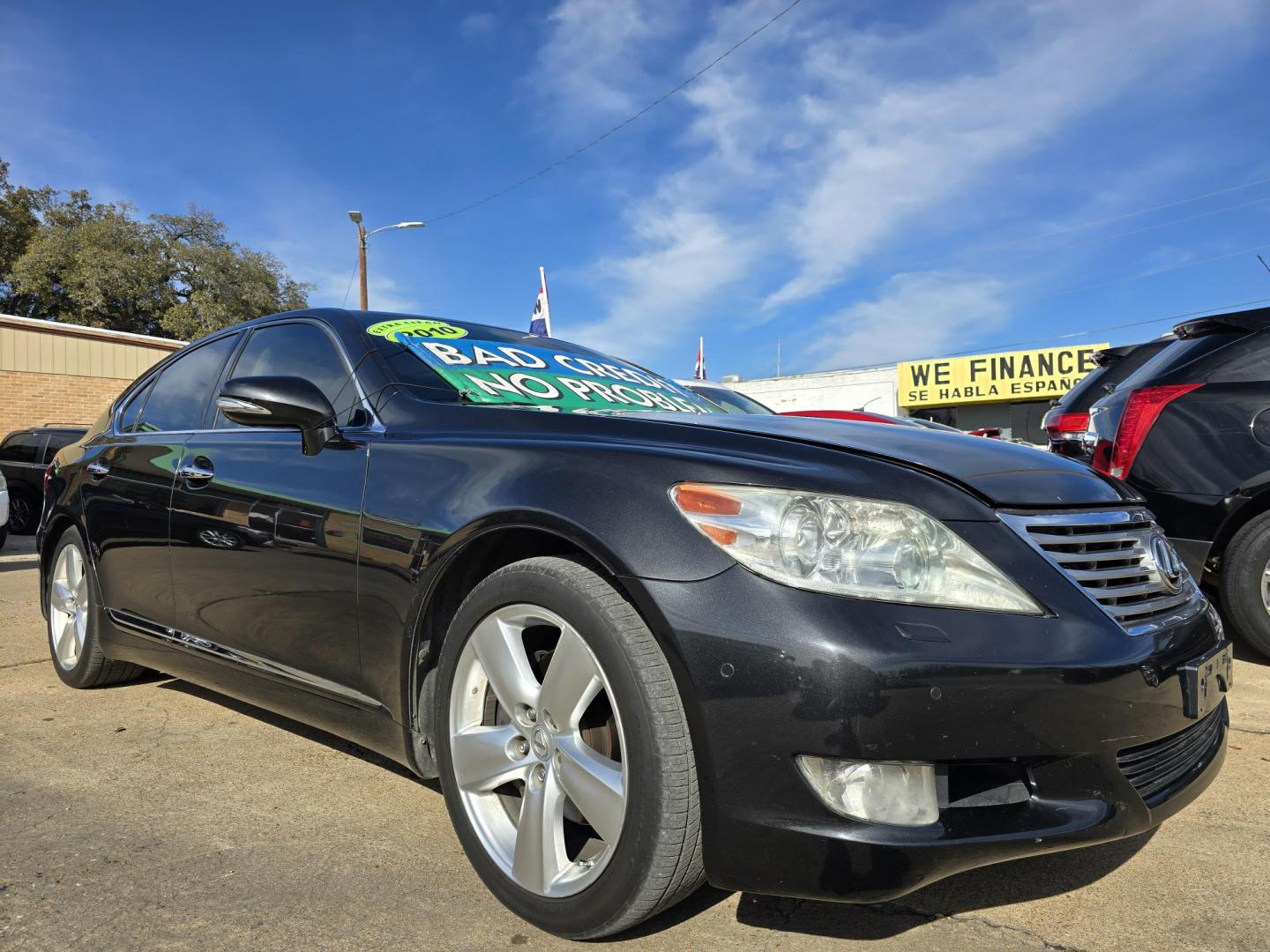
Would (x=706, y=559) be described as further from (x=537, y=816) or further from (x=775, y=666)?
(x=537, y=816)

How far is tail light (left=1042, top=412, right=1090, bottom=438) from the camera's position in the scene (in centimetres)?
596

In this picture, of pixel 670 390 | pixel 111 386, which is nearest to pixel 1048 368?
pixel 111 386

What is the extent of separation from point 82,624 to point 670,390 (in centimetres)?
260

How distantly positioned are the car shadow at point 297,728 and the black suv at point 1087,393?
4.16 metres

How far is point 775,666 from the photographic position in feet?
5.29

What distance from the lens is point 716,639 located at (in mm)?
1660

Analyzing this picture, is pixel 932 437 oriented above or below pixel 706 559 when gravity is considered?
above

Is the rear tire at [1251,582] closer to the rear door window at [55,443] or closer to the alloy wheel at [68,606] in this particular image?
the alloy wheel at [68,606]

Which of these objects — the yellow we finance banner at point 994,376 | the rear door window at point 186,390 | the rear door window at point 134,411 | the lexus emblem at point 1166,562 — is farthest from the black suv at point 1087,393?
the yellow we finance banner at point 994,376

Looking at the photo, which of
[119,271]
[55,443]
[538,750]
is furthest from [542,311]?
[119,271]

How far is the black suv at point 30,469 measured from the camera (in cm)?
1279

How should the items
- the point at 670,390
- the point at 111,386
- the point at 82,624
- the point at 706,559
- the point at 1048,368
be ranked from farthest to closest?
the point at 1048,368, the point at 111,386, the point at 82,624, the point at 670,390, the point at 706,559

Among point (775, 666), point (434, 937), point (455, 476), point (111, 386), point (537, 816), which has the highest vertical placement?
point (111, 386)

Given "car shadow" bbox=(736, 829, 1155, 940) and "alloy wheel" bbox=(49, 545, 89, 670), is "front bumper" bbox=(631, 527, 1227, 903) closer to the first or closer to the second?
"car shadow" bbox=(736, 829, 1155, 940)
